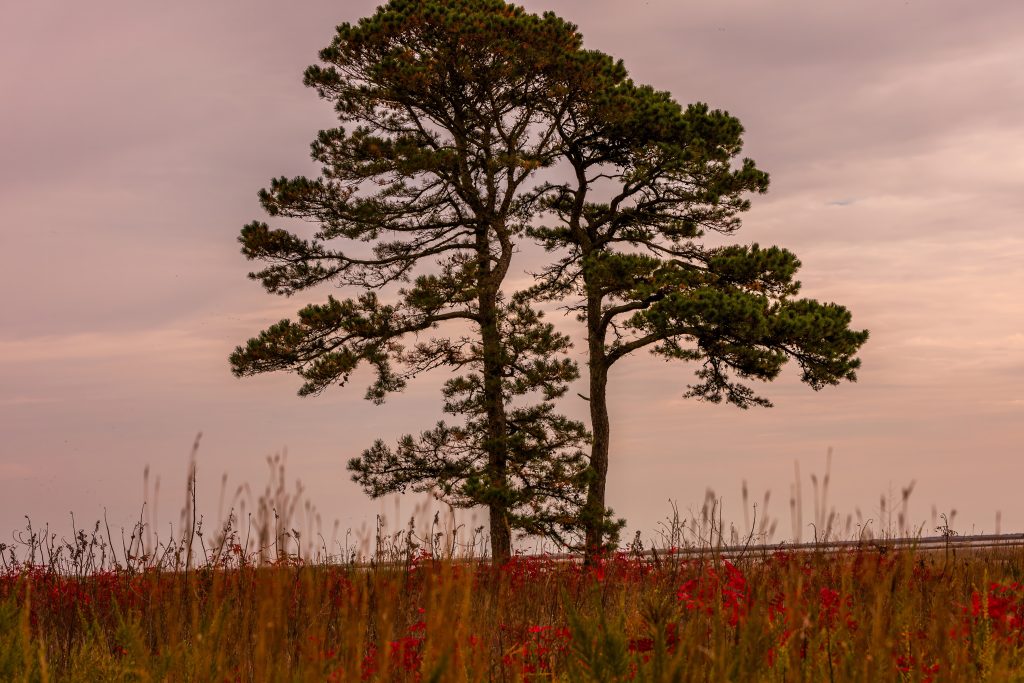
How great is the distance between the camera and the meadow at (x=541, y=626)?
3.28m

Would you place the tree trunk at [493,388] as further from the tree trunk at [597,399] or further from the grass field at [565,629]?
the grass field at [565,629]

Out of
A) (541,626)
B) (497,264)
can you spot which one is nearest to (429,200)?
(497,264)

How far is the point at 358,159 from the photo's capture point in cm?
1762

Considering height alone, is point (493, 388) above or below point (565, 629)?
above

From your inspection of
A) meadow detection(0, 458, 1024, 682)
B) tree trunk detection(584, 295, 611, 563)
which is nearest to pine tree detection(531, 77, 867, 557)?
tree trunk detection(584, 295, 611, 563)

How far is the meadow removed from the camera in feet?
10.8

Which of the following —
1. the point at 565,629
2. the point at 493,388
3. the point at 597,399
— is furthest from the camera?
the point at 597,399

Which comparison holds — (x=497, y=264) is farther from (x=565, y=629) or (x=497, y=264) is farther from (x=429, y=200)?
(x=565, y=629)

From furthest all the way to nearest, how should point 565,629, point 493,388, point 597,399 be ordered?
point 597,399, point 493,388, point 565,629

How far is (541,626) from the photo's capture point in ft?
20.9

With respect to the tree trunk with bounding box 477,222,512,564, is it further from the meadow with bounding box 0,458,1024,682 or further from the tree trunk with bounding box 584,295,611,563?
the meadow with bounding box 0,458,1024,682

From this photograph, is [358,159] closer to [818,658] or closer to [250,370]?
[250,370]

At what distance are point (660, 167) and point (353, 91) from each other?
6476mm

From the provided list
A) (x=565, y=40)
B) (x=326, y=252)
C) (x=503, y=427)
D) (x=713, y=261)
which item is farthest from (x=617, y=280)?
(x=326, y=252)
